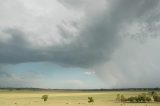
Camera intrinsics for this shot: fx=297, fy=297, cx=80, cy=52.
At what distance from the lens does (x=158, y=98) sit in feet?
313

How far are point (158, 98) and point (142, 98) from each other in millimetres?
5665

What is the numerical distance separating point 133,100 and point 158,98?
26.6 ft

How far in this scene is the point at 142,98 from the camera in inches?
3701

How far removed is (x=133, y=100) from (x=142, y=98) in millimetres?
3022

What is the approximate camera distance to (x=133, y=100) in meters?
95.2
